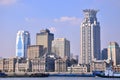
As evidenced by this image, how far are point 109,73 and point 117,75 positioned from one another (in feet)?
11.3

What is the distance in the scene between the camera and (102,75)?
157m

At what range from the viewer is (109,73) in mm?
152500

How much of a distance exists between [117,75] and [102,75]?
7690 millimetres

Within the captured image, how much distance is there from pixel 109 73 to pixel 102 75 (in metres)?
5.17

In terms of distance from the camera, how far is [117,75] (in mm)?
151750
